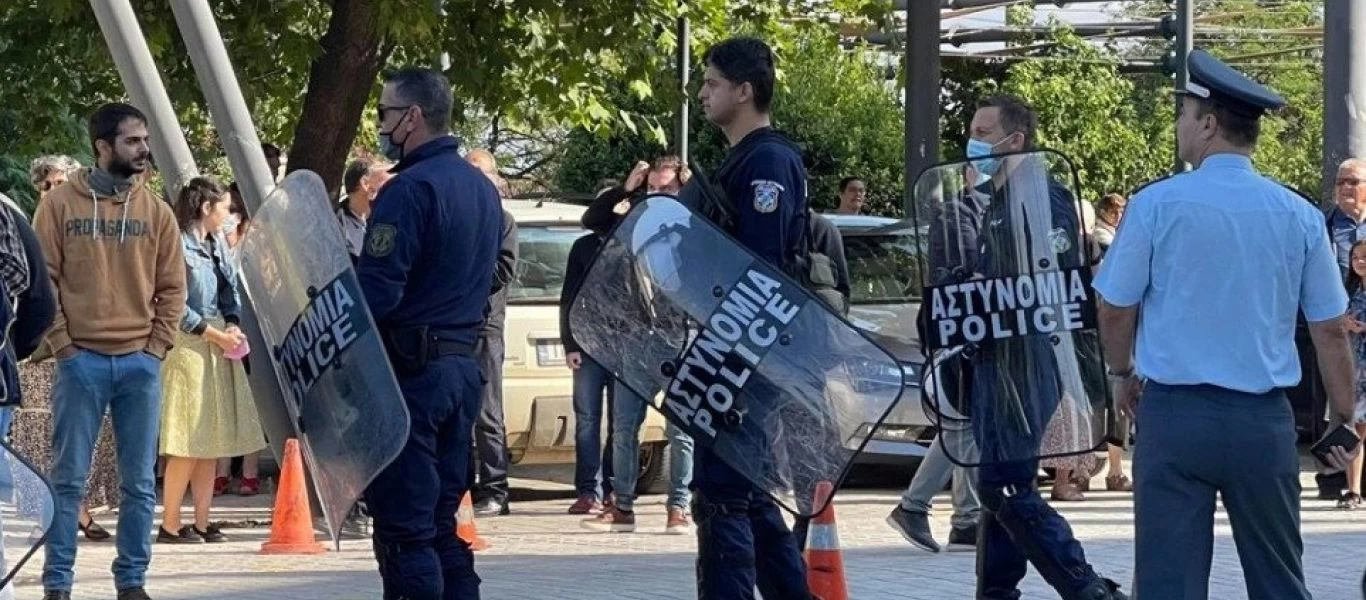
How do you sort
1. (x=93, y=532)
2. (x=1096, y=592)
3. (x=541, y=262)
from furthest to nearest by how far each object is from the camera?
(x=541, y=262) < (x=93, y=532) < (x=1096, y=592)

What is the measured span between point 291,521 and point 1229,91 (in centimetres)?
603

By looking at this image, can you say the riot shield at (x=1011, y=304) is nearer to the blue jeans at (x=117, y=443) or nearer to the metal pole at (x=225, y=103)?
the blue jeans at (x=117, y=443)

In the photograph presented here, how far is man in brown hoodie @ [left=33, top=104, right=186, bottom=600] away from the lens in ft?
27.9

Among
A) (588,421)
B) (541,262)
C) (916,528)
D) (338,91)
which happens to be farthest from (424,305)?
(338,91)

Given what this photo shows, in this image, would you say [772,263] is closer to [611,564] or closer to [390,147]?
[390,147]

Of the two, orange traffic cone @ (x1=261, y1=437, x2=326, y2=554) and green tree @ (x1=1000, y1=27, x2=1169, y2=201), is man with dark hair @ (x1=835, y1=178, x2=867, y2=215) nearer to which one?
orange traffic cone @ (x1=261, y1=437, x2=326, y2=554)

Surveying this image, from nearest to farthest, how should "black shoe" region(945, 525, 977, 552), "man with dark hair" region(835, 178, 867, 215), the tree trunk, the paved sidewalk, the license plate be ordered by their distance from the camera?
1. the paved sidewalk
2. "black shoe" region(945, 525, 977, 552)
3. the license plate
4. the tree trunk
5. "man with dark hair" region(835, 178, 867, 215)

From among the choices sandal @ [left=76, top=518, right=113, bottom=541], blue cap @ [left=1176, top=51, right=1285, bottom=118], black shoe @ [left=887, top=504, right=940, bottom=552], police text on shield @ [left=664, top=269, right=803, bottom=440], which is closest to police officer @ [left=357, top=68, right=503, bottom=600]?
police text on shield @ [left=664, top=269, right=803, bottom=440]

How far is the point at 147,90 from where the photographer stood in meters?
11.5

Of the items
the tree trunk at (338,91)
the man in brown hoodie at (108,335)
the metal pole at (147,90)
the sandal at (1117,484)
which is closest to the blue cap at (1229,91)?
the man in brown hoodie at (108,335)

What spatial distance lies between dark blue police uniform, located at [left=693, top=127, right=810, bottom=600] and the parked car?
16.9 feet

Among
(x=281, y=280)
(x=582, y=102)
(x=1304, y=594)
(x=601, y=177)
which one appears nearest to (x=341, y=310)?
(x=281, y=280)

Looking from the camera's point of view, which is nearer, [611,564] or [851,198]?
[611,564]

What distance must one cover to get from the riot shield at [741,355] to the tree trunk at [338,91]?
750cm
